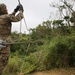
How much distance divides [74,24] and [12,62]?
462 centimetres

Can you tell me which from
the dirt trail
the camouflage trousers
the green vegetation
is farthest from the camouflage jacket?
the dirt trail

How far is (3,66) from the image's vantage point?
6305 mm

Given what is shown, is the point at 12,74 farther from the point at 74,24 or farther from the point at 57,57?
the point at 74,24

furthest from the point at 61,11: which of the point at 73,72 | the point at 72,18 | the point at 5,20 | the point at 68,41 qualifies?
the point at 5,20

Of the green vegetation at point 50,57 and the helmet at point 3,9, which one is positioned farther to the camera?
the green vegetation at point 50,57

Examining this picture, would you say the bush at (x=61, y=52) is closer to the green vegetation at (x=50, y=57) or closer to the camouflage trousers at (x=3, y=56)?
the green vegetation at (x=50, y=57)

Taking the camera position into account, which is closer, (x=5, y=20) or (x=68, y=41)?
(x=5, y=20)

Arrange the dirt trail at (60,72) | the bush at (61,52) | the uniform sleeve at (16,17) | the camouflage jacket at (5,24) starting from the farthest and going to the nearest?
the bush at (61,52) → the dirt trail at (60,72) → the camouflage jacket at (5,24) → the uniform sleeve at (16,17)

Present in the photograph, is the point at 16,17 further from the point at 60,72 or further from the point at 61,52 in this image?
the point at 61,52

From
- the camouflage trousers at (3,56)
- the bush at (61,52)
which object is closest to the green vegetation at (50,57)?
the bush at (61,52)

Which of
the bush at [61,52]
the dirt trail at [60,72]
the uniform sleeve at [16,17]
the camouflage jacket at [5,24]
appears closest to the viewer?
the uniform sleeve at [16,17]

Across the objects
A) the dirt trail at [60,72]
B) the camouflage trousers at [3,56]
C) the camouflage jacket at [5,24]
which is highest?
the camouflage jacket at [5,24]

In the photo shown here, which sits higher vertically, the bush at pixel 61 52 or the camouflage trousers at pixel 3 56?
the camouflage trousers at pixel 3 56

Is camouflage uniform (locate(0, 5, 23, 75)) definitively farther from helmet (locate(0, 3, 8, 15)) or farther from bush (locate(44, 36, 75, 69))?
bush (locate(44, 36, 75, 69))
